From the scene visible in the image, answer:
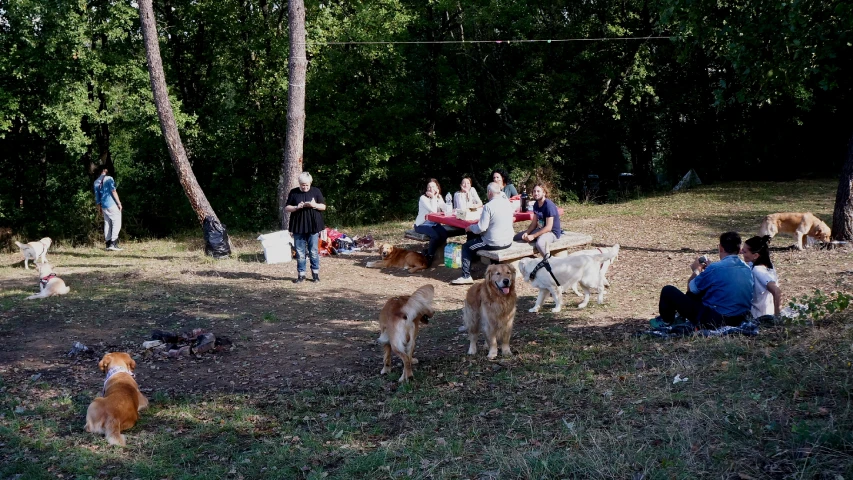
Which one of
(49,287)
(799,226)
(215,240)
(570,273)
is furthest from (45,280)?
(799,226)

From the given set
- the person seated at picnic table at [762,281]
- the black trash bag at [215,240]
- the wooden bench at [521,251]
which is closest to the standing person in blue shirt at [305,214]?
the wooden bench at [521,251]

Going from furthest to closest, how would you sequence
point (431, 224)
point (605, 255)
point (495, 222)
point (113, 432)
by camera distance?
1. point (431, 224)
2. point (495, 222)
3. point (605, 255)
4. point (113, 432)

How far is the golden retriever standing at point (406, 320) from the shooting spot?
596 centimetres

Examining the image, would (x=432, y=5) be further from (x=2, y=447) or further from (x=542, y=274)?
(x=2, y=447)

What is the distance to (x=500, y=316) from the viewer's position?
6.52 metres

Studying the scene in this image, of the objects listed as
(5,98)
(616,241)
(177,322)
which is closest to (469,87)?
(616,241)

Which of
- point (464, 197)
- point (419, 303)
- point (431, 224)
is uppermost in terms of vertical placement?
point (464, 197)

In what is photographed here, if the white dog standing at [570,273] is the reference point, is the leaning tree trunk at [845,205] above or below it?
above

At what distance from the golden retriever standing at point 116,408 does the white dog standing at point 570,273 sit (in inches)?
179

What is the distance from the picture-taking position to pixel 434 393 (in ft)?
18.7

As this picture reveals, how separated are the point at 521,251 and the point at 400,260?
2.65 meters

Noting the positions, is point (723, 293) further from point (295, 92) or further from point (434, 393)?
point (295, 92)

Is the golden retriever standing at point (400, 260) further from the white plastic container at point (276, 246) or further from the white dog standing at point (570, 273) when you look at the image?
the white dog standing at point (570, 273)

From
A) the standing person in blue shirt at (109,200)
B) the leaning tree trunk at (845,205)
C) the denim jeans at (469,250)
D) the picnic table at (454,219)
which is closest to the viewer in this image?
the denim jeans at (469,250)
